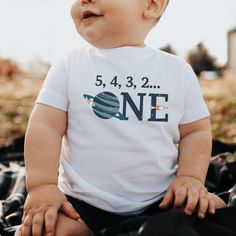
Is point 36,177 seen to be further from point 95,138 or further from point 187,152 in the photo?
point 187,152

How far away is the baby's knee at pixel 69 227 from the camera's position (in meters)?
1.19

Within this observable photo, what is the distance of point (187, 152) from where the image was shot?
1.45 metres

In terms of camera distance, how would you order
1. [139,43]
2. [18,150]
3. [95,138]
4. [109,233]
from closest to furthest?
[109,233] → [95,138] → [139,43] → [18,150]

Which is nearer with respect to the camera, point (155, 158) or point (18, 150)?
point (155, 158)

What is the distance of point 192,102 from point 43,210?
57cm

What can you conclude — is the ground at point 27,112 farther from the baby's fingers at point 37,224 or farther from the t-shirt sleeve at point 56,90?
the baby's fingers at point 37,224

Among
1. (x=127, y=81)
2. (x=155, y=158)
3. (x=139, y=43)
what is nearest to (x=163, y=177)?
(x=155, y=158)

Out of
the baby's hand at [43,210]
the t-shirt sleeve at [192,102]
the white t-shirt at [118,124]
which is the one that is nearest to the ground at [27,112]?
the t-shirt sleeve at [192,102]

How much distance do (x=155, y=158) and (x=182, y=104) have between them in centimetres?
→ 19

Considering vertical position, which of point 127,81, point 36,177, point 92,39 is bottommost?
point 36,177

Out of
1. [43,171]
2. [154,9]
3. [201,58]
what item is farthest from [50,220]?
[201,58]

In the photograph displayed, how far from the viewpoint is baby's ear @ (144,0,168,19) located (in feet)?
4.95

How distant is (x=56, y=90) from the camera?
1.41m

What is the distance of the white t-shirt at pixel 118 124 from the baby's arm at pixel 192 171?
0.04 meters
